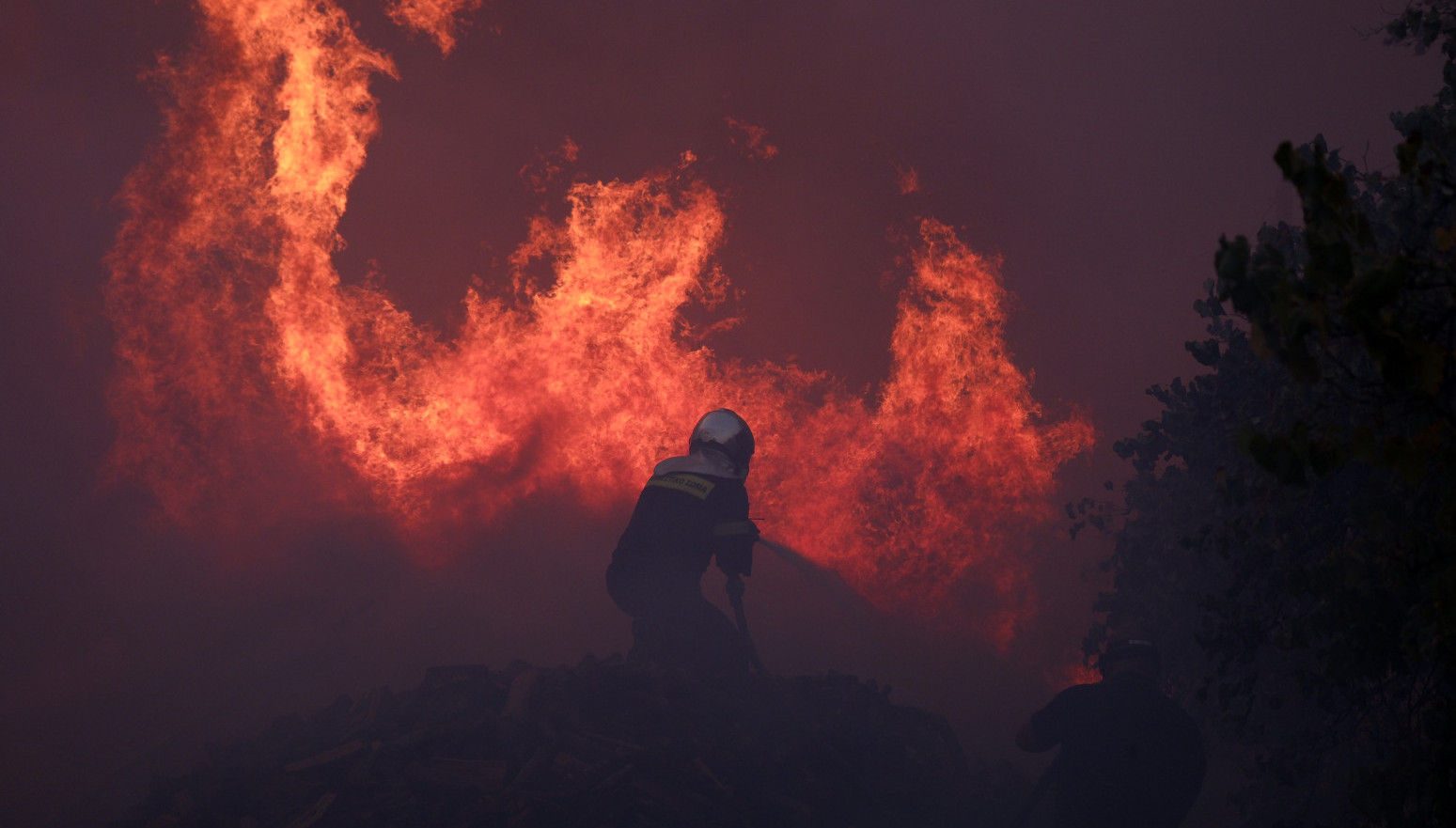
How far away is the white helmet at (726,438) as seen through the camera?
32.9 feet

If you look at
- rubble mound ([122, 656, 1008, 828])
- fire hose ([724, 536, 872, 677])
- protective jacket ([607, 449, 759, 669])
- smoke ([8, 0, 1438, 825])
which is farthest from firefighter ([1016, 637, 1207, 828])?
smoke ([8, 0, 1438, 825])

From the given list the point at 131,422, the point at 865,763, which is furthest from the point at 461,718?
the point at 131,422

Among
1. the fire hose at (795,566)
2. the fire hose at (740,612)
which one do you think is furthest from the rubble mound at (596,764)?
the fire hose at (795,566)

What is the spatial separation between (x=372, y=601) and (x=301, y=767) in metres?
8.30

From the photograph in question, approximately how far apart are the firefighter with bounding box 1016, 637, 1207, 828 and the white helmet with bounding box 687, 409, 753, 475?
4445mm

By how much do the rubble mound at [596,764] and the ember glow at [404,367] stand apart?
671 cm

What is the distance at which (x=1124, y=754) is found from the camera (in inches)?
276

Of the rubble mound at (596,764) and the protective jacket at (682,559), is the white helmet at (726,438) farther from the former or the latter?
the rubble mound at (596,764)

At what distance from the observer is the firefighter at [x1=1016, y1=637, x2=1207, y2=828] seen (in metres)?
6.93

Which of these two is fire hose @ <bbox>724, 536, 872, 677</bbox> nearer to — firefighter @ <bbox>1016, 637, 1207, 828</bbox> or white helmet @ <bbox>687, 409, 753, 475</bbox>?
white helmet @ <bbox>687, 409, 753, 475</bbox>

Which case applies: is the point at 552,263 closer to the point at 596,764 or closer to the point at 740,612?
the point at 740,612

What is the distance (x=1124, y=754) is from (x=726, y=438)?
538cm

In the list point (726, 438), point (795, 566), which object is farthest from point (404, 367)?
point (726, 438)

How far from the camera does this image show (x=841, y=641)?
1566 cm
